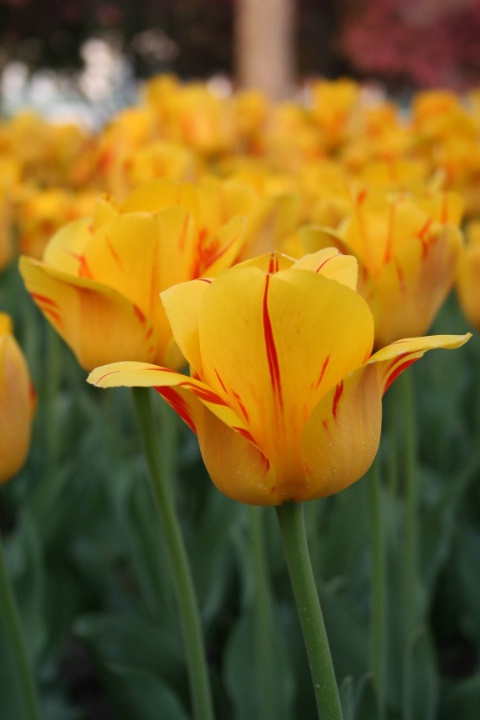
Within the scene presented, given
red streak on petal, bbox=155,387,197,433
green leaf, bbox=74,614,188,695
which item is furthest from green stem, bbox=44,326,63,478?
red streak on petal, bbox=155,387,197,433

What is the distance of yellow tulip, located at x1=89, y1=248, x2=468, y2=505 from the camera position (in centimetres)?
48

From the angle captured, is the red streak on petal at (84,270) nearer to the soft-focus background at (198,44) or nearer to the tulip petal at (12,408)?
the tulip petal at (12,408)

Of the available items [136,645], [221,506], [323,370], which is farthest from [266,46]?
[323,370]

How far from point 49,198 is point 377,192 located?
83cm

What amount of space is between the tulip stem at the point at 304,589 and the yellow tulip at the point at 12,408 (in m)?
0.31

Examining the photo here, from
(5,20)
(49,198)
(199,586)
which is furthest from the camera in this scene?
(5,20)

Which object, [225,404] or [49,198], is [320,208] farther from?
[49,198]

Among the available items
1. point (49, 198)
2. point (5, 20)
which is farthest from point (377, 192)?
point (5, 20)

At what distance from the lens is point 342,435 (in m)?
0.51

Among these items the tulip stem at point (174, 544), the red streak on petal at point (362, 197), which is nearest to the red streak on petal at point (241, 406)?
the tulip stem at point (174, 544)

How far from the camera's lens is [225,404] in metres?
0.50

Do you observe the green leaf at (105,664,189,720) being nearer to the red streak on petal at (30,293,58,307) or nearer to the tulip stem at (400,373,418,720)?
the tulip stem at (400,373,418,720)

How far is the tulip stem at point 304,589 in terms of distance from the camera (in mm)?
517

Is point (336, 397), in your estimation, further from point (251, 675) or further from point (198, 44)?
point (198, 44)
